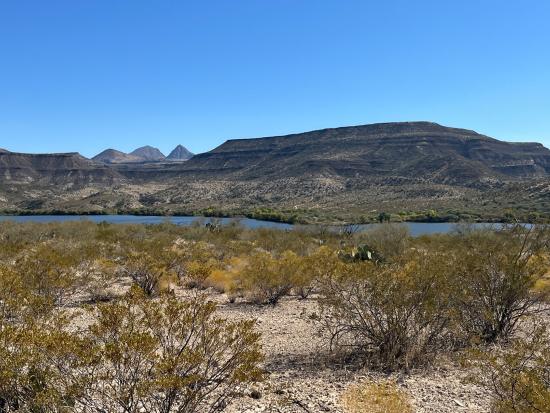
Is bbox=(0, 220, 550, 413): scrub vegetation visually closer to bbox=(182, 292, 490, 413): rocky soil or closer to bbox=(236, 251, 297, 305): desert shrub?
bbox=(236, 251, 297, 305): desert shrub

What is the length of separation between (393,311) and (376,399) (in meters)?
2.47

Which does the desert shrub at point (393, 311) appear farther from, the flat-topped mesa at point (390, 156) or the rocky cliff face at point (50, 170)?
the rocky cliff face at point (50, 170)

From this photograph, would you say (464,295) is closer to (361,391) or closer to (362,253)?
(361,391)

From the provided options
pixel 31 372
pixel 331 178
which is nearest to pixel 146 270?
pixel 31 372

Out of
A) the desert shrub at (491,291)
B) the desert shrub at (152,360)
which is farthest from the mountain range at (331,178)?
the desert shrub at (152,360)

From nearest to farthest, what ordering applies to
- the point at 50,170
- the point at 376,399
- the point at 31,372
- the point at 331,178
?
the point at 31,372 < the point at 376,399 < the point at 331,178 < the point at 50,170

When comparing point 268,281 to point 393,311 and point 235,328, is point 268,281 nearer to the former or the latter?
point 393,311

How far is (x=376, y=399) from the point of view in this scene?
6449mm

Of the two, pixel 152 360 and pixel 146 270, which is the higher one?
pixel 152 360

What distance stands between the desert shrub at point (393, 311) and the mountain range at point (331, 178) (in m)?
74.3

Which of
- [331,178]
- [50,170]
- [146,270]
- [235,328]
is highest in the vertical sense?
[50,170]

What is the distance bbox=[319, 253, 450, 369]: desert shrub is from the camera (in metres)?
8.61

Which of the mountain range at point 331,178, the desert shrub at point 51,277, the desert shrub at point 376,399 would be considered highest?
the mountain range at point 331,178

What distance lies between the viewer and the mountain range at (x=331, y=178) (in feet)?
338
